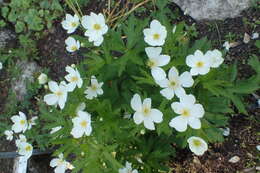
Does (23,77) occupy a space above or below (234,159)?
above

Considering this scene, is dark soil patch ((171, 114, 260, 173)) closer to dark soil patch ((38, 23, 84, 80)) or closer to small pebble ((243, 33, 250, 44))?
small pebble ((243, 33, 250, 44))

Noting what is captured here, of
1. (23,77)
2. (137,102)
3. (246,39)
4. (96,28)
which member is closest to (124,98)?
(137,102)

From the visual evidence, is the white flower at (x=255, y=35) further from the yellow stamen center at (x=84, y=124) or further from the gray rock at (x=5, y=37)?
the gray rock at (x=5, y=37)

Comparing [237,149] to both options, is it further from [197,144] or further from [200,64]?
[200,64]

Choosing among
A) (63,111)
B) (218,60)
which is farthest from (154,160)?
(218,60)

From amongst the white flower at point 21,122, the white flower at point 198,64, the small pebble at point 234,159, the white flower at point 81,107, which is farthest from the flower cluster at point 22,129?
the small pebble at point 234,159

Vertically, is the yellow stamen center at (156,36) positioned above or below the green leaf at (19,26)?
above
